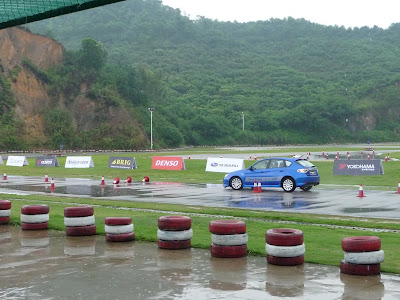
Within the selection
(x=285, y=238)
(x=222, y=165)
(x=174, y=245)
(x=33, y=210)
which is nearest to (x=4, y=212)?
(x=33, y=210)

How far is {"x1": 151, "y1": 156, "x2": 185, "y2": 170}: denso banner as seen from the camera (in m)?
40.7

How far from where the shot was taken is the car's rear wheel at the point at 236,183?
A: 27109 mm

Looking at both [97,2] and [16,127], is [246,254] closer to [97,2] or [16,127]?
[97,2]

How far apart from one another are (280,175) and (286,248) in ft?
54.6

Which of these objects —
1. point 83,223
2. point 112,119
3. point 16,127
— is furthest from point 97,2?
point 112,119

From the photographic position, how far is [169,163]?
136 feet

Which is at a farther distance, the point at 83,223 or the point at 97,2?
the point at 83,223

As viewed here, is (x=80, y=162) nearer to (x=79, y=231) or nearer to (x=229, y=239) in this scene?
(x=79, y=231)

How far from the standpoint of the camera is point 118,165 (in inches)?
1719

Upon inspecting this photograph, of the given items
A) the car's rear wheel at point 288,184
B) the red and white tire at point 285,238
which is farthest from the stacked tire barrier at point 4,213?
the car's rear wheel at point 288,184

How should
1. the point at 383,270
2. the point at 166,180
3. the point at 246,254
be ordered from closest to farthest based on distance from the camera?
the point at 383,270 < the point at 246,254 < the point at 166,180

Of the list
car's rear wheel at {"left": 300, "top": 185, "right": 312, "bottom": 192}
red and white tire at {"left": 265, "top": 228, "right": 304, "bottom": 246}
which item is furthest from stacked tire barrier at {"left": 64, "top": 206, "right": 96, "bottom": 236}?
car's rear wheel at {"left": 300, "top": 185, "right": 312, "bottom": 192}

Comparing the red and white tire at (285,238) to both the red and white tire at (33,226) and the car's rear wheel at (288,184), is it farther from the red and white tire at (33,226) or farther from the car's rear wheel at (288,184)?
the car's rear wheel at (288,184)

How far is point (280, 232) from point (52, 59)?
9805 cm
